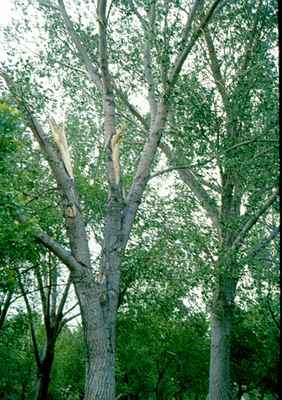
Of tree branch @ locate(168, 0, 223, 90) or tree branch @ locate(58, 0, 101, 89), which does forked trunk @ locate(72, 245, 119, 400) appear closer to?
tree branch @ locate(168, 0, 223, 90)

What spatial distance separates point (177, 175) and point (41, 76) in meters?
5.87

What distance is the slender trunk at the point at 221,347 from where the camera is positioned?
15461 mm

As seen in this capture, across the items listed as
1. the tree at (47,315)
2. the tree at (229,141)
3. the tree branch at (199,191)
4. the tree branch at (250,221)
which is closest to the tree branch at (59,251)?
the tree at (229,141)

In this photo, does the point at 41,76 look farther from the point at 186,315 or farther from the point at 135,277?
the point at 186,315

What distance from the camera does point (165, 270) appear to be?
15.1m

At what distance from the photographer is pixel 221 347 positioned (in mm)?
15875

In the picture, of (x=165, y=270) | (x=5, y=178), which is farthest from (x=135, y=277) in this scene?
(x=5, y=178)

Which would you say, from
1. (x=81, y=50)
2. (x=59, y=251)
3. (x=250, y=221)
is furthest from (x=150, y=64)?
(x=59, y=251)

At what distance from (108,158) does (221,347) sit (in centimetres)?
A: 661

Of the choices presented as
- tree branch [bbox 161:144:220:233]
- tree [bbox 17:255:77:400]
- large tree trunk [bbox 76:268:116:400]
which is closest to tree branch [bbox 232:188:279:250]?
tree branch [bbox 161:144:220:233]

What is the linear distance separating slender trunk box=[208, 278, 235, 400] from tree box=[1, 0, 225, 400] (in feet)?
14.0

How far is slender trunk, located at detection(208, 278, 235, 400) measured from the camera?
15.5 metres

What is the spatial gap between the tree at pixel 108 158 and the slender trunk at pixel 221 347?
426 cm

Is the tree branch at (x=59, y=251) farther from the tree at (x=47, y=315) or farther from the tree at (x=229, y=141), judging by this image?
the tree at (x=47, y=315)
